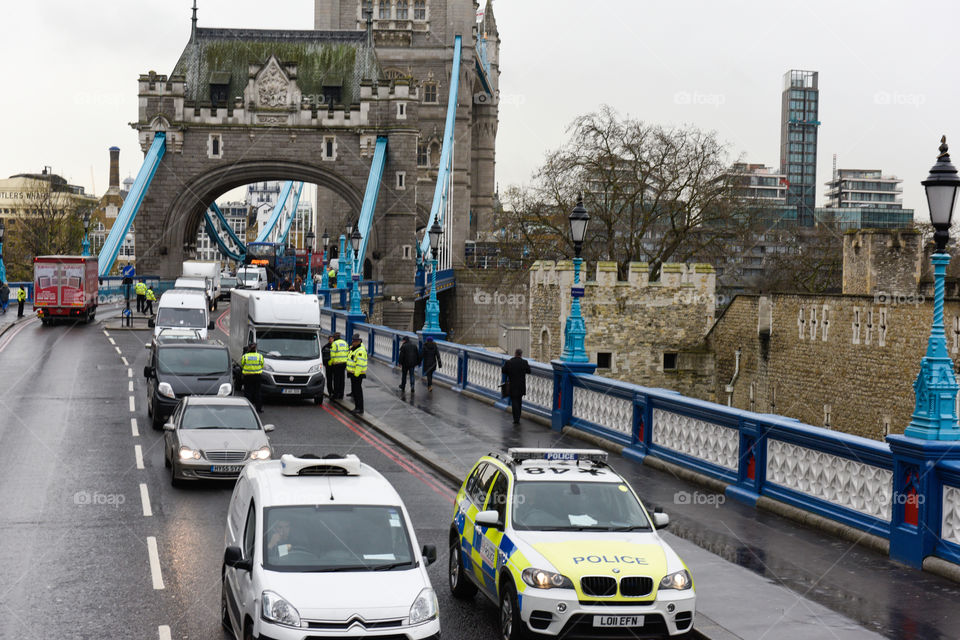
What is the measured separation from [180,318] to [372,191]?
118ft

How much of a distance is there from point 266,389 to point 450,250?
209ft

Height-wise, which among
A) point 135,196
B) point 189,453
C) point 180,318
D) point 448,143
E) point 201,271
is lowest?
point 189,453

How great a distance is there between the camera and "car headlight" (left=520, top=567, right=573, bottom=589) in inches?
343

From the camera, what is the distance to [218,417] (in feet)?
55.9

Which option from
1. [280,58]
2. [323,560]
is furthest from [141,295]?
[323,560]

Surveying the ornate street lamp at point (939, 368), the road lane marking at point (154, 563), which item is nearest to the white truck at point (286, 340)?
the road lane marking at point (154, 563)

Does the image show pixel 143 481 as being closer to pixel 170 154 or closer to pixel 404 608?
pixel 404 608

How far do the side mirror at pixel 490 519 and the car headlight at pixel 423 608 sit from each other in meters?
1.28

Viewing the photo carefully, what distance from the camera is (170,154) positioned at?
2717 inches

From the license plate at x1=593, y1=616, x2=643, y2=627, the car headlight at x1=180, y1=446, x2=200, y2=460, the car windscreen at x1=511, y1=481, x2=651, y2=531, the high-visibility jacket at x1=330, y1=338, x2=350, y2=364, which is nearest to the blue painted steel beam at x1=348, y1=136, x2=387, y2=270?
the high-visibility jacket at x1=330, y1=338, x2=350, y2=364

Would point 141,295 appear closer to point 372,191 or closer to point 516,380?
point 372,191

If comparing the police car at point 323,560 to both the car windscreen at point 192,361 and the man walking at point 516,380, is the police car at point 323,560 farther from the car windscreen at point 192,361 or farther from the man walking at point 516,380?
the car windscreen at point 192,361

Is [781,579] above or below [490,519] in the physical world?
below

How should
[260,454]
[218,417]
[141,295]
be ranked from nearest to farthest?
[260,454], [218,417], [141,295]
